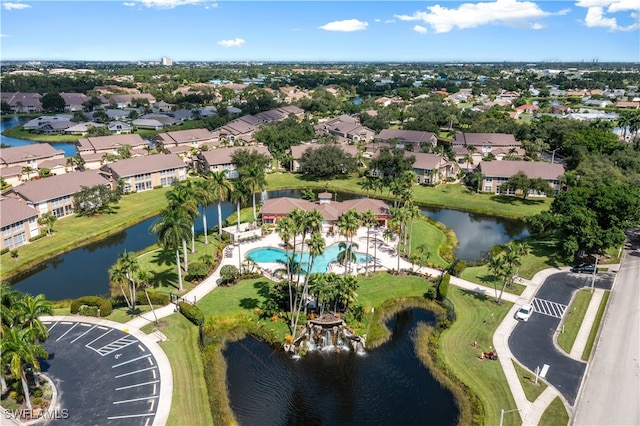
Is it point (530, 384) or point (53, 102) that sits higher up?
point (53, 102)

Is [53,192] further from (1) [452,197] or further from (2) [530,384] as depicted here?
(2) [530,384]

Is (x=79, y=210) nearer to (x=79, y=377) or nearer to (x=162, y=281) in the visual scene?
(x=162, y=281)

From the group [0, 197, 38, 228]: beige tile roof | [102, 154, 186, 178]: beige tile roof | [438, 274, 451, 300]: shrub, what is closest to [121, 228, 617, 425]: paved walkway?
[438, 274, 451, 300]: shrub

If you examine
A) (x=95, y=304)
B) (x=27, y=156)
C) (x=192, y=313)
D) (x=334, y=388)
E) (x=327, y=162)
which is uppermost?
(x=27, y=156)

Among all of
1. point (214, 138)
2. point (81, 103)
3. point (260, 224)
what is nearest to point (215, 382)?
point (260, 224)

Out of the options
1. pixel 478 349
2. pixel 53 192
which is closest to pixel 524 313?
pixel 478 349

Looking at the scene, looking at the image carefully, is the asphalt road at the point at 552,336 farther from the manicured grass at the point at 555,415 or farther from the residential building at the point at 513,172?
the residential building at the point at 513,172

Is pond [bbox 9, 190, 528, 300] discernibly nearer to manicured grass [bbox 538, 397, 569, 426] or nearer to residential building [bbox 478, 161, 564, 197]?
residential building [bbox 478, 161, 564, 197]
